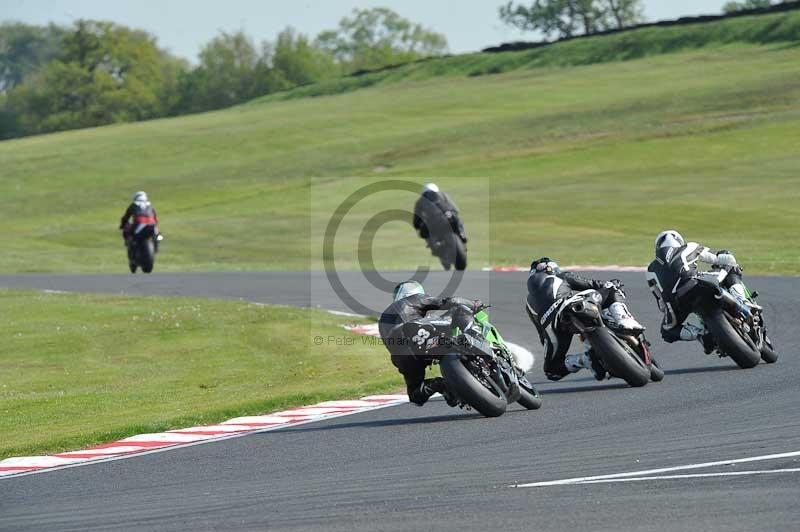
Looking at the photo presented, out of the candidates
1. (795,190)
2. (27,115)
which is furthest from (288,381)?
(27,115)

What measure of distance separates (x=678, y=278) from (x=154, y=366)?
7.01 m

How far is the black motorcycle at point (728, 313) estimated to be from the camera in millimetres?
13820

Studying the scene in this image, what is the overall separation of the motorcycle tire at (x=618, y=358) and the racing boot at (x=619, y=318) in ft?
0.49

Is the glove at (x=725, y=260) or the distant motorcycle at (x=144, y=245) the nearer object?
the glove at (x=725, y=260)

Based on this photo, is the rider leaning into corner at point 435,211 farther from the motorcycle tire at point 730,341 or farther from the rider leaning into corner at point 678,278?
the motorcycle tire at point 730,341

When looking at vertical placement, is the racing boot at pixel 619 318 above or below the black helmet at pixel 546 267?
below

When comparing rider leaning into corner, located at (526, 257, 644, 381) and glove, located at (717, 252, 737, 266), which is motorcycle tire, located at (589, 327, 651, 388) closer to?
rider leaning into corner, located at (526, 257, 644, 381)

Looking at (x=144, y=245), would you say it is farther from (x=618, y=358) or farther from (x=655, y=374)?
(x=618, y=358)

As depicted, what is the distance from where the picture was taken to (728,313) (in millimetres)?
14000

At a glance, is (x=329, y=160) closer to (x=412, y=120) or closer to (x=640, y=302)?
(x=412, y=120)

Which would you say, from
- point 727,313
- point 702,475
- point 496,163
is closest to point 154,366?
point 727,313

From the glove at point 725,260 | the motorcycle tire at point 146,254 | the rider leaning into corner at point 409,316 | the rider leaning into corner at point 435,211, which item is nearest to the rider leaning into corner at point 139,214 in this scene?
the motorcycle tire at point 146,254
